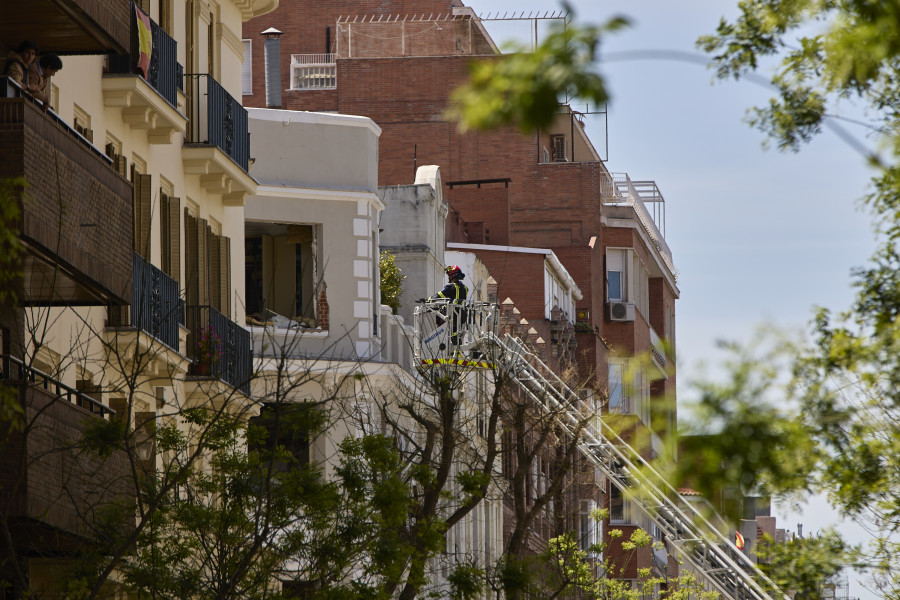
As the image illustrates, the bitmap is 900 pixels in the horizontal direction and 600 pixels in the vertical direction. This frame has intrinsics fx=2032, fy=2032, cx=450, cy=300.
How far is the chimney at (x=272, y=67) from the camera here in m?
54.7

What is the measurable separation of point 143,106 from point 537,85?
59.9 feet

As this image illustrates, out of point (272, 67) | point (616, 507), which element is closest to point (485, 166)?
Answer: point (272, 67)

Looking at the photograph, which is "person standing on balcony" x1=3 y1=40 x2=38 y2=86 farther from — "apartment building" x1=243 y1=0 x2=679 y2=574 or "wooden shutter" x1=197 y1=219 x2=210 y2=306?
"apartment building" x1=243 y1=0 x2=679 y2=574

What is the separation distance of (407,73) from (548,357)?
11.4 m

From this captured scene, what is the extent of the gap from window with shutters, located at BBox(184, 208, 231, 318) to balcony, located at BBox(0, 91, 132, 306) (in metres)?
6.44

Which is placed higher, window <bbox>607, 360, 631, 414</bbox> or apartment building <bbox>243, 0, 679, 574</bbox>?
apartment building <bbox>243, 0, 679, 574</bbox>

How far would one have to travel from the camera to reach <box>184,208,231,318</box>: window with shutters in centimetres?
2861

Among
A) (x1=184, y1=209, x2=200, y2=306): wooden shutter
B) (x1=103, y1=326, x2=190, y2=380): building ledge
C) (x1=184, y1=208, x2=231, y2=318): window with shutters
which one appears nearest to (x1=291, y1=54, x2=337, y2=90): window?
(x1=184, y1=208, x2=231, y2=318): window with shutters

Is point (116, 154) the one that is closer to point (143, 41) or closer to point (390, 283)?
point (143, 41)

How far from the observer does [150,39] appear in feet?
82.3

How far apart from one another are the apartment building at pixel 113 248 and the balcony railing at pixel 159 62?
0.08 feet

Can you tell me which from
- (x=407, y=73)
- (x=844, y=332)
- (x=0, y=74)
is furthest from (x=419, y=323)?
(x=844, y=332)

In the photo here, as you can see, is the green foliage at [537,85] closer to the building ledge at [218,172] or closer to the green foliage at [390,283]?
the building ledge at [218,172]

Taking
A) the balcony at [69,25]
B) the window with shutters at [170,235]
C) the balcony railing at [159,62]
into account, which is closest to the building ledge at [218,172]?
the window with shutters at [170,235]
